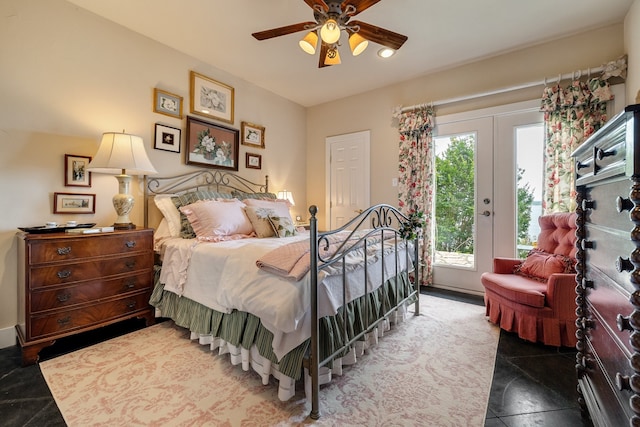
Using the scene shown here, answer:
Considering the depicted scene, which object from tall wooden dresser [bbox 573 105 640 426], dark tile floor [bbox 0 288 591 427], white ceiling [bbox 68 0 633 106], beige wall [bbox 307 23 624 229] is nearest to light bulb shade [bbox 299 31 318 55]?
white ceiling [bbox 68 0 633 106]

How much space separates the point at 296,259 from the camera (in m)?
1.44

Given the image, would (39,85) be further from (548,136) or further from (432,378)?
(548,136)

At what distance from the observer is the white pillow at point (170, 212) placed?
2.63m

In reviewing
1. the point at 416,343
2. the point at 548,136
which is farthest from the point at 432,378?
the point at 548,136

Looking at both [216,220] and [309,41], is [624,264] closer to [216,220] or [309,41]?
[309,41]

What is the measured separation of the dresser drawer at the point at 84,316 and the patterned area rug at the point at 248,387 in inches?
7.5

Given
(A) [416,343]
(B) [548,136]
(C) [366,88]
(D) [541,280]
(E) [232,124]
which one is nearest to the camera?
(A) [416,343]

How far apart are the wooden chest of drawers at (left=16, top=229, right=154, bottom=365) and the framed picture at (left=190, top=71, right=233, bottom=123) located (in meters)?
1.69

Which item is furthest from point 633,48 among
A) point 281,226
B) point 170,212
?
point 170,212

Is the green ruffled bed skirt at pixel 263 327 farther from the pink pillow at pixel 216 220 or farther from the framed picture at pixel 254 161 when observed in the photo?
the framed picture at pixel 254 161

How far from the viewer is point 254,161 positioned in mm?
3953

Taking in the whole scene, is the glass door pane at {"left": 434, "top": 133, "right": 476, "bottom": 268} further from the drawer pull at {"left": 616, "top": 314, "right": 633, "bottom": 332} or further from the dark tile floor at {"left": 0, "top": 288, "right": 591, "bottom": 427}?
the drawer pull at {"left": 616, "top": 314, "right": 633, "bottom": 332}

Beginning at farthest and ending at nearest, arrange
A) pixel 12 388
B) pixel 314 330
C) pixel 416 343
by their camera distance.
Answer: pixel 416 343
pixel 12 388
pixel 314 330

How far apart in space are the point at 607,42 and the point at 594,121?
2.55 feet
